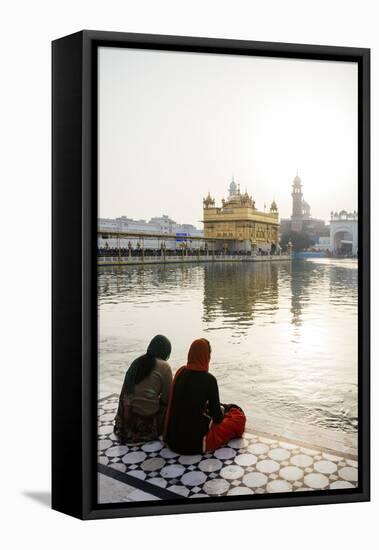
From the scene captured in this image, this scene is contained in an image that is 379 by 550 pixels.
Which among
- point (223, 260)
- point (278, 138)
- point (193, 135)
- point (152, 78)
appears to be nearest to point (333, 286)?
point (223, 260)

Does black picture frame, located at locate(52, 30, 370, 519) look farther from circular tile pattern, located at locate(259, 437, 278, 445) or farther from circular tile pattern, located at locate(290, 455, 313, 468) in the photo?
circular tile pattern, located at locate(259, 437, 278, 445)

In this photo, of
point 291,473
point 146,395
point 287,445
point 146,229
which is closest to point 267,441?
point 287,445

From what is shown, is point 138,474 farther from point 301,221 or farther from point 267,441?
point 301,221

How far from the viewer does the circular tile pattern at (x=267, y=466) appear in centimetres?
372

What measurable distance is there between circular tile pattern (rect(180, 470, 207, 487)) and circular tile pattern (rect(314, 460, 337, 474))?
64 centimetres

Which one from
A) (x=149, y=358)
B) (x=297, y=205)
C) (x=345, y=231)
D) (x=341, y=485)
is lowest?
(x=341, y=485)

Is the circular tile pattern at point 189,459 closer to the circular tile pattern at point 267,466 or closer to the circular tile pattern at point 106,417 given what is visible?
the circular tile pattern at point 267,466

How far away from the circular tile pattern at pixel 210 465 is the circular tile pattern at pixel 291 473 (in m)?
0.34

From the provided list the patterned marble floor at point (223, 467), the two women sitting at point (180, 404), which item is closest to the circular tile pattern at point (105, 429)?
the patterned marble floor at point (223, 467)

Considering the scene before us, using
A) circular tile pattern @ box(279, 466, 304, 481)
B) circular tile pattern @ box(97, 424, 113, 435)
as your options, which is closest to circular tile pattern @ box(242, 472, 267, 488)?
circular tile pattern @ box(279, 466, 304, 481)

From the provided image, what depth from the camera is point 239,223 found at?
3.97m

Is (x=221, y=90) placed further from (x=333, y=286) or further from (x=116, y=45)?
(x=333, y=286)

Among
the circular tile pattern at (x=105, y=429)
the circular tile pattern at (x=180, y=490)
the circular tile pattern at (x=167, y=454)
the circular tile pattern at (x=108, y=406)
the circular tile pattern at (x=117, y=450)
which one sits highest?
the circular tile pattern at (x=108, y=406)

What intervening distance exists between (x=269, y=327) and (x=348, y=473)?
0.93 meters
